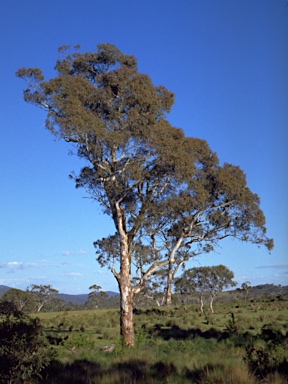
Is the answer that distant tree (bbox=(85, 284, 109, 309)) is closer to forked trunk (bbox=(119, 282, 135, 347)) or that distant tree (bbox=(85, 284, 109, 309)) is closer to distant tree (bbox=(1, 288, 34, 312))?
distant tree (bbox=(1, 288, 34, 312))

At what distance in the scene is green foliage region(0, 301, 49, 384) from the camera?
8820mm

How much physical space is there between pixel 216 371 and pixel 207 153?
13832mm

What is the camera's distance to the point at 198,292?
48625 mm

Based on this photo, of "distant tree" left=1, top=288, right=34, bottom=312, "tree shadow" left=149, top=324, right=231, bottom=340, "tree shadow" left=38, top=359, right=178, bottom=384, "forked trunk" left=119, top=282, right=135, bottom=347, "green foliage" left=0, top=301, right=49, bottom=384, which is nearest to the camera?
"tree shadow" left=38, top=359, right=178, bottom=384

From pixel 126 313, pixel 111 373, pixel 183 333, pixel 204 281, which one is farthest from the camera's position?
pixel 204 281

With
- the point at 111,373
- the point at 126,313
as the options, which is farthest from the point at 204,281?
the point at 111,373

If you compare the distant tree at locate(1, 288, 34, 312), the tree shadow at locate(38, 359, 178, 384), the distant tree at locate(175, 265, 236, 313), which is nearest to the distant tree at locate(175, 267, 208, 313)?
the distant tree at locate(175, 265, 236, 313)

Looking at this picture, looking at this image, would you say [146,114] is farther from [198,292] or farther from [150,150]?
[198,292]

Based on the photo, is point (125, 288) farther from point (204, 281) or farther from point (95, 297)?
point (95, 297)

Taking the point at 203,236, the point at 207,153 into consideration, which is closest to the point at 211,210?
the point at 203,236

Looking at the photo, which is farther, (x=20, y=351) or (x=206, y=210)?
(x=206, y=210)

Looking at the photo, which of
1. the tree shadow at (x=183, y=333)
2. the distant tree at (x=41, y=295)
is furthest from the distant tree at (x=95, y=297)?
the tree shadow at (x=183, y=333)

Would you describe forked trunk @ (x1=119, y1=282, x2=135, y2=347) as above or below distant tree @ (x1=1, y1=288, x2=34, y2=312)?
below

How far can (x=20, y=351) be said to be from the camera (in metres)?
9.02
